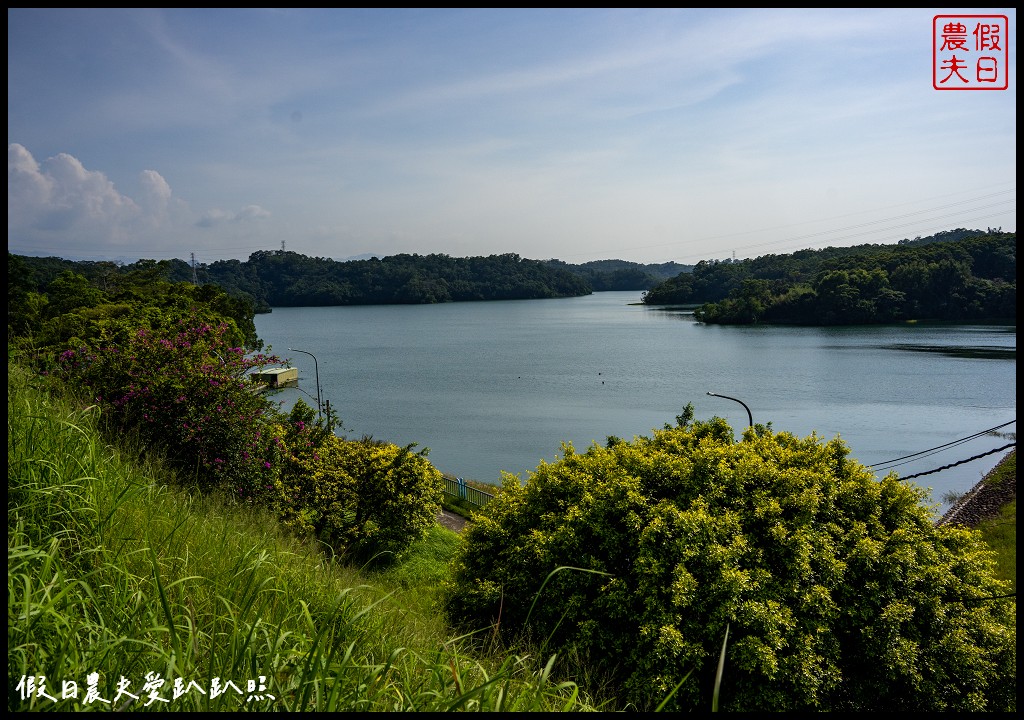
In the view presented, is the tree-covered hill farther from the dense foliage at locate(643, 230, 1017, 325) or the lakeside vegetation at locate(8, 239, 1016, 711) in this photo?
the lakeside vegetation at locate(8, 239, 1016, 711)

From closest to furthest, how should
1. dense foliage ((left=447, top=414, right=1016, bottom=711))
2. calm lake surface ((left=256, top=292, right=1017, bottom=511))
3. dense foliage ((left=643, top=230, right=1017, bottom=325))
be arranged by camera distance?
1. dense foliage ((left=447, top=414, right=1016, bottom=711))
2. calm lake surface ((left=256, top=292, right=1017, bottom=511))
3. dense foliage ((left=643, top=230, right=1017, bottom=325))

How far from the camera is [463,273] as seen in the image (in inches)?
6722

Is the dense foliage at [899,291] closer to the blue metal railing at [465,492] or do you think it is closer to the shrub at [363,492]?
the blue metal railing at [465,492]

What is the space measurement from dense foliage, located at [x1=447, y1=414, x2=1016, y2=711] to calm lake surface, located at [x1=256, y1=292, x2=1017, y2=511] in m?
4.79

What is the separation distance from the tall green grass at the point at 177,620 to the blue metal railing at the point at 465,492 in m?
16.0

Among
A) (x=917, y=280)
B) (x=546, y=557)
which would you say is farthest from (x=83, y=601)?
(x=917, y=280)

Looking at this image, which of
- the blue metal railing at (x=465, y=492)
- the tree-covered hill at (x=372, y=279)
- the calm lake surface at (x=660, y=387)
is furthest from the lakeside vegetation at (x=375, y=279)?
the blue metal railing at (x=465, y=492)

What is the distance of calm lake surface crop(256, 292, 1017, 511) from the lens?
3127 centimetres

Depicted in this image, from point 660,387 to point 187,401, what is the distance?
128 feet

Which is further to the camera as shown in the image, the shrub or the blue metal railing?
the blue metal railing

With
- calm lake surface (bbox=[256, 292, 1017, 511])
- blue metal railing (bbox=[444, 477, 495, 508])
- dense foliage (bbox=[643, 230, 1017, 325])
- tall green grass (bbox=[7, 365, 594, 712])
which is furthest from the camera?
dense foliage (bbox=[643, 230, 1017, 325])

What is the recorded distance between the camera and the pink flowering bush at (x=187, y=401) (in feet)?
A: 30.8

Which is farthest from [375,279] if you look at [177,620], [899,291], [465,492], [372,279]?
[177,620]

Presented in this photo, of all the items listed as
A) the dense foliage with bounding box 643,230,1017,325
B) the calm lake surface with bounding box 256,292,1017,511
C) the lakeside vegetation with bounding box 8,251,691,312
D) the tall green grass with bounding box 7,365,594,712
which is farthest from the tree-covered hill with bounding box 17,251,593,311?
the tall green grass with bounding box 7,365,594,712
